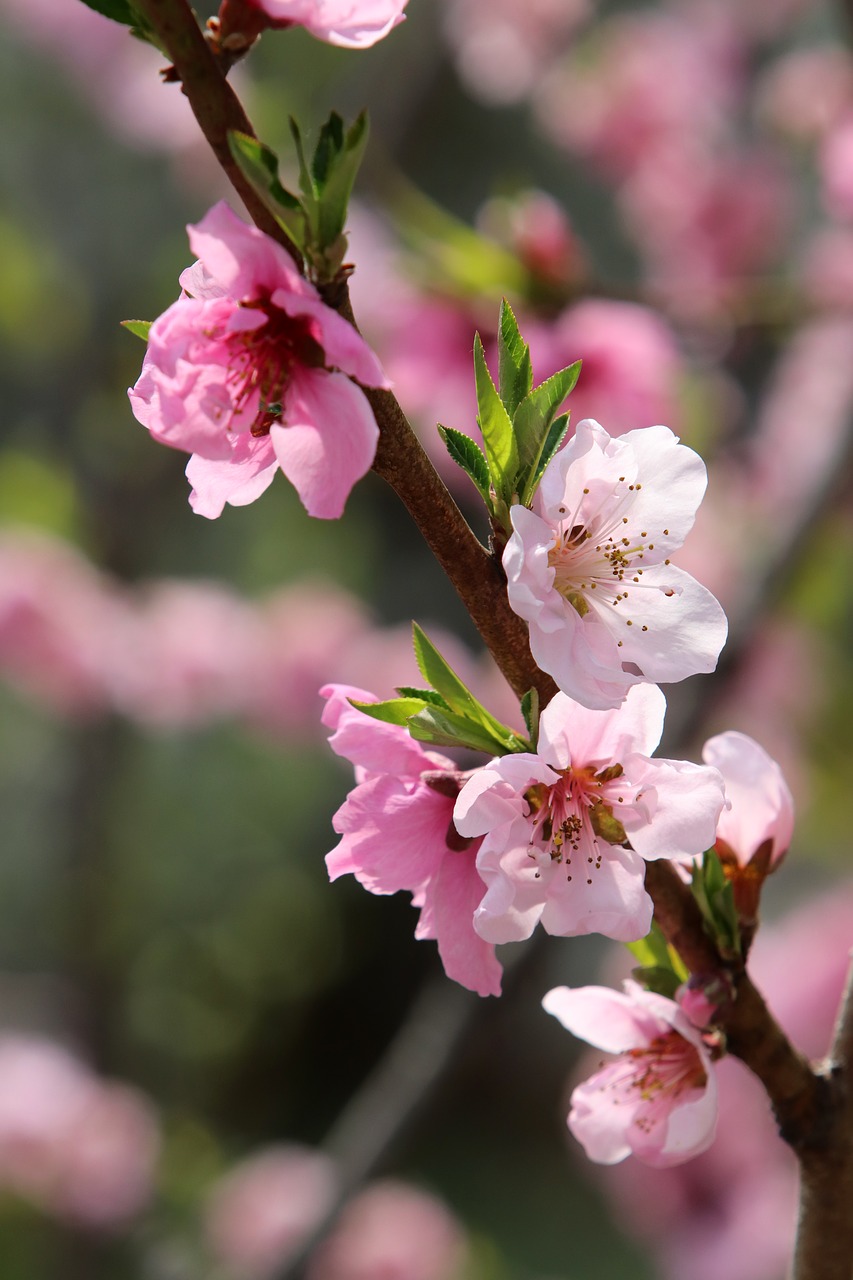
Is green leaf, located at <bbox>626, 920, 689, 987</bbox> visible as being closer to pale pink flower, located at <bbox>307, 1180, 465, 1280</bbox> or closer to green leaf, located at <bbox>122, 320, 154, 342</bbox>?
green leaf, located at <bbox>122, 320, 154, 342</bbox>

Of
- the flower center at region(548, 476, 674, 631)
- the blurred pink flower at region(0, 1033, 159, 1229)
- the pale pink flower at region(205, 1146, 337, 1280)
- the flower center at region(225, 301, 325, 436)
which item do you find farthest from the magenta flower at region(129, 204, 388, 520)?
the blurred pink flower at region(0, 1033, 159, 1229)

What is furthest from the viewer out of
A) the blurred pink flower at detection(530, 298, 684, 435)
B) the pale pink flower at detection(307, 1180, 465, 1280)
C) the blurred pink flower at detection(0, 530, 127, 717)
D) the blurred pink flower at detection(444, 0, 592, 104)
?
the blurred pink flower at detection(444, 0, 592, 104)

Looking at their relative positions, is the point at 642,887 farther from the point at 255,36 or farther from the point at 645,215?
the point at 645,215

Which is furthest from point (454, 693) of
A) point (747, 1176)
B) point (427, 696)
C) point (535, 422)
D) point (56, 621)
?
point (56, 621)

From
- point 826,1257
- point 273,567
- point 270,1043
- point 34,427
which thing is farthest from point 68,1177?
point 273,567

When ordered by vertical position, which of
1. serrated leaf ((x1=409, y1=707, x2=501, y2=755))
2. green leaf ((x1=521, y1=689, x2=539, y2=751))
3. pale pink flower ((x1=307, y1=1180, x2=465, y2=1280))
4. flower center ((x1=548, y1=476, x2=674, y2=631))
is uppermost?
flower center ((x1=548, y1=476, x2=674, y2=631))

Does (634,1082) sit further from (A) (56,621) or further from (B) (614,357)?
(A) (56,621)
